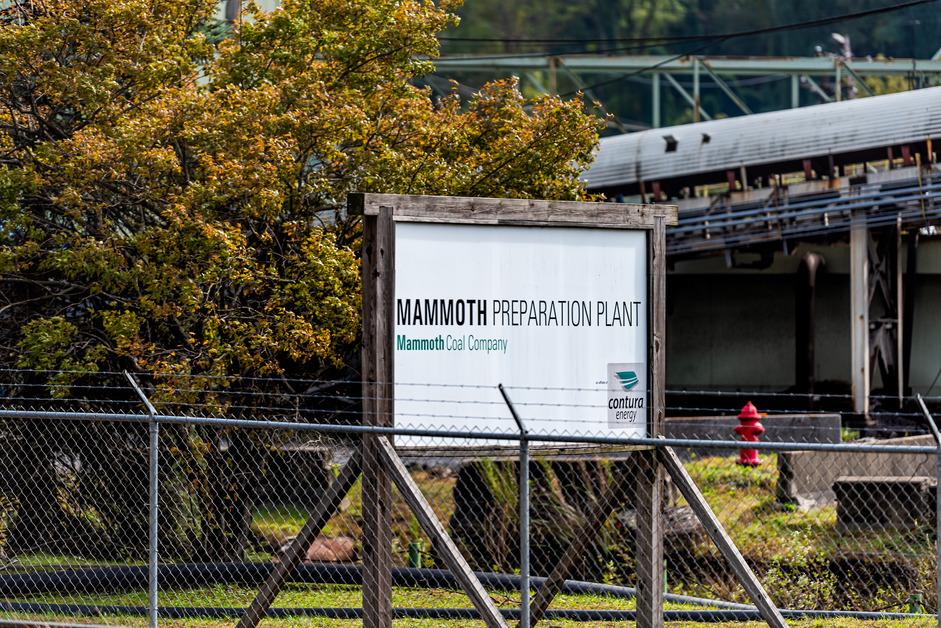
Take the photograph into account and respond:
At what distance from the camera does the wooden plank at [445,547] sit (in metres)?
7.81

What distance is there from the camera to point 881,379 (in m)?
30.5

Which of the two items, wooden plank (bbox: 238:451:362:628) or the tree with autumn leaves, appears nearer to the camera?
wooden plank (bbox: 238:451:362:628)

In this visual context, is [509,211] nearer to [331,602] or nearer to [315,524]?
[315,524]

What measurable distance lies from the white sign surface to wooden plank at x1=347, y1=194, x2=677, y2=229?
66 mm

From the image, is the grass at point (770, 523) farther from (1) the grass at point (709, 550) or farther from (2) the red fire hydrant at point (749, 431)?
(2) the red fire hydrant at point (749, 431)

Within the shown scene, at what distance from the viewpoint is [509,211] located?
842 centimetres

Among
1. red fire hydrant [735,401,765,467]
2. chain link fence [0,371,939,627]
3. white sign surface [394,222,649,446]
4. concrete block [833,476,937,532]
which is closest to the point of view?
white sign surface [394,222,649,446]

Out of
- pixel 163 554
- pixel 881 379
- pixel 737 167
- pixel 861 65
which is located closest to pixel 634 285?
pixel 163 554

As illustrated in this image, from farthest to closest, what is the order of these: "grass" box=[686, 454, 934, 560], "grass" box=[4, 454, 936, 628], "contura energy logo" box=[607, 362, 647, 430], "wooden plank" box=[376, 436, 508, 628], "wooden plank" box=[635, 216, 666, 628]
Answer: "grass" box=[686, 454, 934, 560]
"grass" box=[4, 454, 936, 628]
"contura energy logo" box=[607, 362, 647, 430]
"wooden plank" box=[635, 216, 666, 628]
"wooden plank" box=[376, 436, 508, 628]

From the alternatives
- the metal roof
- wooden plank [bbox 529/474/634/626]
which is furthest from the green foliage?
the metal roof

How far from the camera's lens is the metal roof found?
87.8ft

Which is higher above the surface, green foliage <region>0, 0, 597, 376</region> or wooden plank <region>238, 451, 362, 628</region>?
green foliage <region>0, 0, 597, 376</region>

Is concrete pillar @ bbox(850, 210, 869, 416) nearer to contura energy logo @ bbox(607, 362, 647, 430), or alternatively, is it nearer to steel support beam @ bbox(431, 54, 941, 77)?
contura energy logo @ bbox(607, 362, 647, 430)

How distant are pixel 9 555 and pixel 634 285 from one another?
7.71 metres
